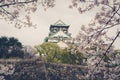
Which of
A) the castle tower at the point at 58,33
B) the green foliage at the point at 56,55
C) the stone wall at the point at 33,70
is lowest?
the stone wall at the point at 33,70

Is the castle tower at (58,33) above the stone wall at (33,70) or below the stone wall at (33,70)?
above

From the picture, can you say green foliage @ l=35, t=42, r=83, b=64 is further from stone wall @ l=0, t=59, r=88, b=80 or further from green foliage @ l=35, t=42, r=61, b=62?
stone wall @ l=0, t=59, r=88, b=80

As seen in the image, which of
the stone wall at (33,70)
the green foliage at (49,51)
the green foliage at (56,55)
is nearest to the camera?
the stone wall at (33,70)

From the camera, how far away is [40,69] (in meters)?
21.6

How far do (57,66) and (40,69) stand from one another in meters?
1.78

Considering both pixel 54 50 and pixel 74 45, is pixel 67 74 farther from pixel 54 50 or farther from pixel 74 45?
pixel 54 50

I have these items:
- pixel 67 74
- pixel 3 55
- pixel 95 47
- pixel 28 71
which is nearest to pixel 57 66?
pixel 67 74

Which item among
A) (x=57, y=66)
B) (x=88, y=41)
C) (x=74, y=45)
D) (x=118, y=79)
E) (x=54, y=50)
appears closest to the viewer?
(x=88, y=41)

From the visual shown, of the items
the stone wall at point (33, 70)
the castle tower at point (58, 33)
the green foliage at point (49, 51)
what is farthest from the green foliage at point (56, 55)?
the castle tower at point (58, 33)

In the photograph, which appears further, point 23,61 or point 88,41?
point 23,61

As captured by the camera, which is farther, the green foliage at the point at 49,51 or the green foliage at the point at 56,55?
the green foliage at the point at 49,51

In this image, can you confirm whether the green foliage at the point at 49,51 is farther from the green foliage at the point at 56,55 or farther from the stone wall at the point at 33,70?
the stone wall at the point at 33,70

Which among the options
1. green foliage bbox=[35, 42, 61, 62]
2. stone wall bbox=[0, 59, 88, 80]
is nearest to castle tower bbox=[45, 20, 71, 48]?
green foliage bbox=[35, 42, 61, 62]

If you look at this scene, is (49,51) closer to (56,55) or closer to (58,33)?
(56,55)
